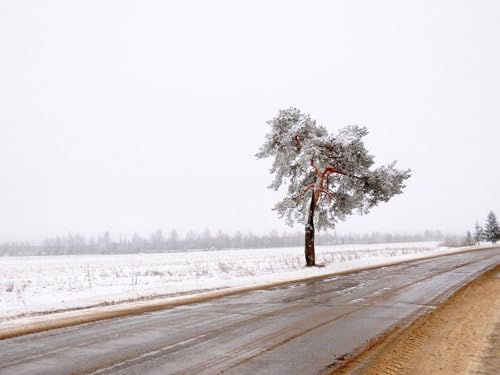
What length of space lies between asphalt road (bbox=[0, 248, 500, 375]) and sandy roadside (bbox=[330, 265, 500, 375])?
49 cm

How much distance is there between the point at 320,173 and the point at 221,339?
21620 mm

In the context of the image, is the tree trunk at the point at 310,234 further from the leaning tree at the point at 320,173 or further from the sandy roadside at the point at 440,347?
the sandy roadside at the point at 440,347

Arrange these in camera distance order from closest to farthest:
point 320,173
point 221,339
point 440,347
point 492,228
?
point 440,347 < point 221,339 < point 320,173 < point 492,228

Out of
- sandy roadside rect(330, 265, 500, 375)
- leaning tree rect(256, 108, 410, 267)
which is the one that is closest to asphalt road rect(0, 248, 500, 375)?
sandy roadside rect(330, 265, 500, 375)

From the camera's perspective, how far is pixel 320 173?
28.7m

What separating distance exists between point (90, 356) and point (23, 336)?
2.83m

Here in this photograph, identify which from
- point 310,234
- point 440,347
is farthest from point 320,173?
point 440,347

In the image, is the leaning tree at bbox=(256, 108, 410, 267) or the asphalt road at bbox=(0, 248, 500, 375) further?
the leaning tree at bbox=(256, 108, 410, 267)

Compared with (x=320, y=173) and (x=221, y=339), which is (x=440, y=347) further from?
(x=320, y=173)

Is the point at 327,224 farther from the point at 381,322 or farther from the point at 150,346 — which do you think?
the point at 150,346

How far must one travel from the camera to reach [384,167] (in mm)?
29312

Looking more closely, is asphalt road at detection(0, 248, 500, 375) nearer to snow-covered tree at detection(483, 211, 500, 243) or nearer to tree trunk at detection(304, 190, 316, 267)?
tree trunk at detection(304, 190, 316, 267)

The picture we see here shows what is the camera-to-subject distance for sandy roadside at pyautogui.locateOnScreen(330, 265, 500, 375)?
6.22 meters

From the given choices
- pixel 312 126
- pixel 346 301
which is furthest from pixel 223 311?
pixel 312 126
